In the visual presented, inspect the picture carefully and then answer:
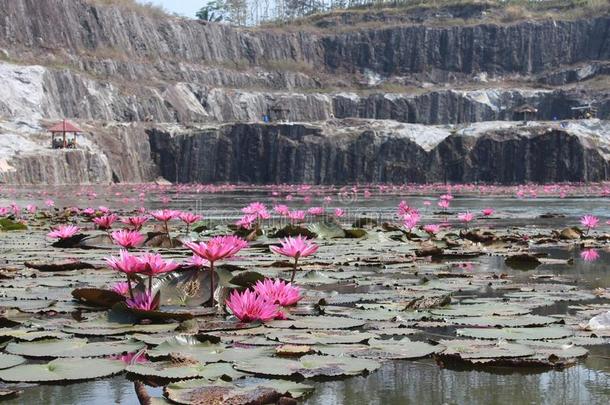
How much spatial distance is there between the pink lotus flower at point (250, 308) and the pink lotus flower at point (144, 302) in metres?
0.39

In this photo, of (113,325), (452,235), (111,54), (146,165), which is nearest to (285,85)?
(111,54)

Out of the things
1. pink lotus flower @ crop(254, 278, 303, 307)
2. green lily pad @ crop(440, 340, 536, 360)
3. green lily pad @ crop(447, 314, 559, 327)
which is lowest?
green lily pad @ crop(447, 314, 559, 327)

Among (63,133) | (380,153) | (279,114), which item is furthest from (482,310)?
(279,114)

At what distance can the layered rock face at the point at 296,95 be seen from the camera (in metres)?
53.2

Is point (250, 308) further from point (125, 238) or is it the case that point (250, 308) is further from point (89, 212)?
point (89, 212)

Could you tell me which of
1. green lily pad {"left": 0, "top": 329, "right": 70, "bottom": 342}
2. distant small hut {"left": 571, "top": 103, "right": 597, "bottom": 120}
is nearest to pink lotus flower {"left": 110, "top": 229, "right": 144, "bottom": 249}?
green lily pad {"left": 0, "top": 329, "right": 70, "bottom": 342}

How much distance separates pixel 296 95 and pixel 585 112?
25427 mm

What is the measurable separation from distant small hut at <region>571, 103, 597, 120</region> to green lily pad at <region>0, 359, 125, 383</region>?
60.2 meters

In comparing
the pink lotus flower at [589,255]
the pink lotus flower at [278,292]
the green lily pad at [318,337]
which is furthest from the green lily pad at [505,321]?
the pink lotus flower at [589,255]

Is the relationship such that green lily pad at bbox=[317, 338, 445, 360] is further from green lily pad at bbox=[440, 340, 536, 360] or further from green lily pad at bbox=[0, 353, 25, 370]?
green lily pad at bbox=[0, 353, 25, 370]

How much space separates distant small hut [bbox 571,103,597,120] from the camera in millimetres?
59322

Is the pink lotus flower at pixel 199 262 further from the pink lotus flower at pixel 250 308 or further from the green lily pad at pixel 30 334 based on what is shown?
the green lily pad at pixel 30 334

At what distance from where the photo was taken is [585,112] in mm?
64438

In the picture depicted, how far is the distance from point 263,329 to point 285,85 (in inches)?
2974
